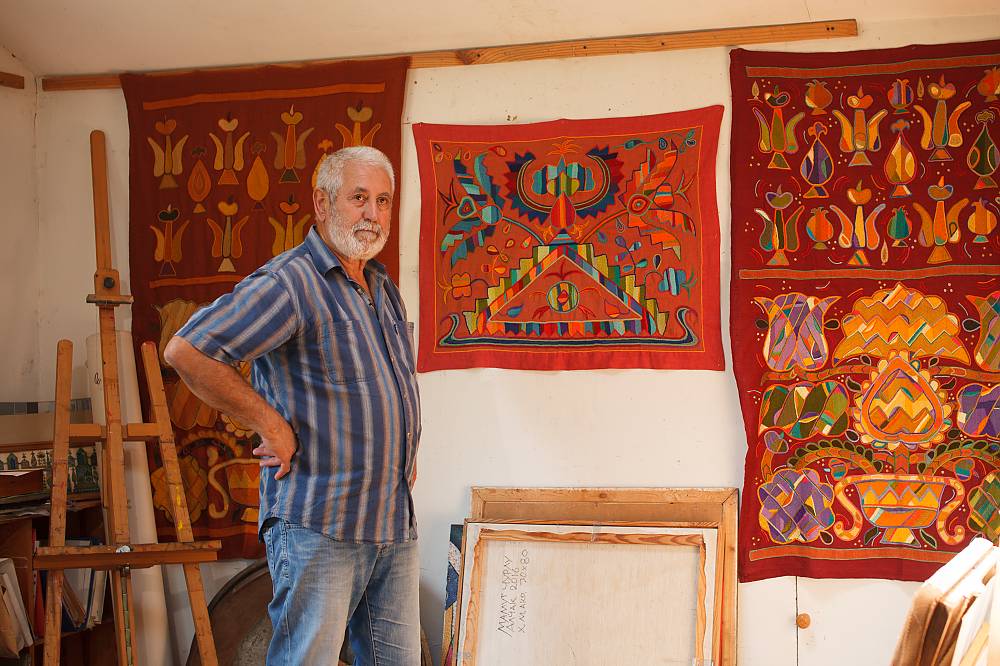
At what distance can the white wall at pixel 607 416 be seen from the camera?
3408 mm

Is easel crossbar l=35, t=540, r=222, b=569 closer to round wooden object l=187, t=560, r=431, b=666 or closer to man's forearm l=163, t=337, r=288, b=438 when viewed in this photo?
round wooden object l=187, t=560, r=431, b=666

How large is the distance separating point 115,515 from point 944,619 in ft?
8.96

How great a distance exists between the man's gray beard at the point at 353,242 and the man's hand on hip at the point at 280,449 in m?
0.47

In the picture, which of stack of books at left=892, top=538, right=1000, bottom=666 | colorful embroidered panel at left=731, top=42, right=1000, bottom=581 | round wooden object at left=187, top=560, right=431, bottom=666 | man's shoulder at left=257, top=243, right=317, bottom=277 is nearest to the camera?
stack of books at left=892, top=538, right=1000, bottom=666

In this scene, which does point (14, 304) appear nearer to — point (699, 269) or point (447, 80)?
point (447, 80)

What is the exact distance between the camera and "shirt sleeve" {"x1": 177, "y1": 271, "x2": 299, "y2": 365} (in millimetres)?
2178

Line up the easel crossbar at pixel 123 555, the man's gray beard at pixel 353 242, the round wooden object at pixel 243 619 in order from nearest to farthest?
1. the man's gray beard at pixel 353 242
2. the easel crossbar at pixel 123 555
3. the round wooden object at pixel 243 619

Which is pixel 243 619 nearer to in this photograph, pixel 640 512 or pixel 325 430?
pixel 640 512

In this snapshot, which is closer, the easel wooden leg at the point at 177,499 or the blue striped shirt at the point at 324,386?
the blue striped shirt at the point at 324,386

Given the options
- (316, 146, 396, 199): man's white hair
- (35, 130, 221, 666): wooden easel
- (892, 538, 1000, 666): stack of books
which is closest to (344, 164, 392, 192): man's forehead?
(316, 146, 396, 199): man's white hair

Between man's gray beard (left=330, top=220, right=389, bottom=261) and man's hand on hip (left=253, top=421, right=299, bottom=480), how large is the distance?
47 cm

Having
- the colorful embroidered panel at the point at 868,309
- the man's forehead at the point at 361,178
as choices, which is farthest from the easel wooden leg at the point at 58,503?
the colorful embroidered panel at the point at 868,309

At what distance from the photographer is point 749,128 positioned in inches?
139

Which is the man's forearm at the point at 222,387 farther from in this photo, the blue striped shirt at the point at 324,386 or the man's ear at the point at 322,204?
the man's ear at the point at 322,204
